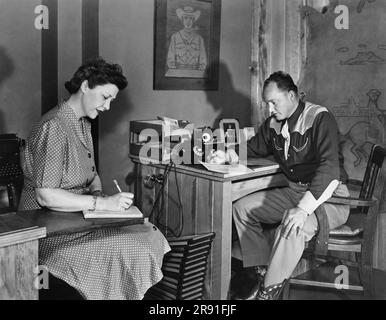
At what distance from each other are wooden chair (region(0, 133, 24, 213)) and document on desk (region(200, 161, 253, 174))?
3.64 ft

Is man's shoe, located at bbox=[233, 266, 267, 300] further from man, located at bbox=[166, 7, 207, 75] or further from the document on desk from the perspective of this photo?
man, located at bbox=[166, 7, 207, 75]

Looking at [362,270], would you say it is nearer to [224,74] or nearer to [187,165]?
[187,165]

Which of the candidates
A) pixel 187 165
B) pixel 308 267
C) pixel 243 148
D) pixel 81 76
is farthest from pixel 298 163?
pixel 81 76

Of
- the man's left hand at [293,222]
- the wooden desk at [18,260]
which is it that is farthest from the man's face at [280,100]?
the wooden desk at [18,260]

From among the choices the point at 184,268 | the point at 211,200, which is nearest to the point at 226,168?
the point at 211,200

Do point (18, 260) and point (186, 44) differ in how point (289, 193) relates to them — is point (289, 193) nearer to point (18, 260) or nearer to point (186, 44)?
point (186, 44)

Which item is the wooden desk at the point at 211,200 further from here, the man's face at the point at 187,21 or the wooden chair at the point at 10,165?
the man's face at the point at 187,21

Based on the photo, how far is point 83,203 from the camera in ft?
8.05

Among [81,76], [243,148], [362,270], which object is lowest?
[362,270]

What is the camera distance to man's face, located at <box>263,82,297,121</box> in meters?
3.23

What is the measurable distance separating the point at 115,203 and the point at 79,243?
274mm

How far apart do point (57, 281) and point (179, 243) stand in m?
0.69

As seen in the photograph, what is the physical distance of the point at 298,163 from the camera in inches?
130

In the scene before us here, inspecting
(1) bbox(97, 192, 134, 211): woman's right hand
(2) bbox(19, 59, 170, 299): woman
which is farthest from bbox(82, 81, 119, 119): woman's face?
(1) bbox(97, 192, 134, 211): woman's right hand
